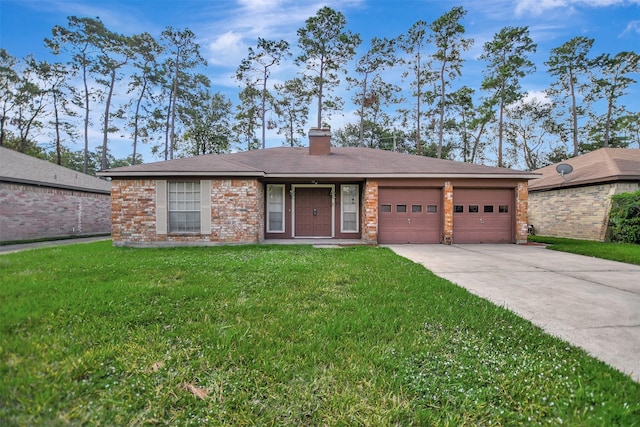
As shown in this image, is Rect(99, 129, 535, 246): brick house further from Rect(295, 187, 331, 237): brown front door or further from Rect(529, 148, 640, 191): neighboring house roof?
Rect(529, 148, 640, 191): neighboring house roof

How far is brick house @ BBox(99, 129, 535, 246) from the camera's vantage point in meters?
9.02

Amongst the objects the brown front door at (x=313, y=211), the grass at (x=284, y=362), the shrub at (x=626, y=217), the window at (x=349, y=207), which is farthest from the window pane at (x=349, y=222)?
the shrub at (x=626, y=217)

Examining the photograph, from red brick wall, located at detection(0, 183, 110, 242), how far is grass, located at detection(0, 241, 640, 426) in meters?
9.83

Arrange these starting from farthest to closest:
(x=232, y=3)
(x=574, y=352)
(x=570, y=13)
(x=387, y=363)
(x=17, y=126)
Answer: (x=17, y=126) < (x=570, y=13) < (x=232, y=3) < (x=574, y=352) < (x=387, y=363)

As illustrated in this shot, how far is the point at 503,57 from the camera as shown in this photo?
18719 mm

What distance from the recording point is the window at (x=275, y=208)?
1087cm

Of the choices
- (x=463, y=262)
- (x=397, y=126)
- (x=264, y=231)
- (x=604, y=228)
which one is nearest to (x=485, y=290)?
(x=463, y=262)

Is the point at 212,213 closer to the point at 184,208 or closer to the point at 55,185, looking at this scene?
the point at 184,208

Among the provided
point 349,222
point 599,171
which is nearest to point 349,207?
point 349,222

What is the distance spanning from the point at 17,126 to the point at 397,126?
102ft

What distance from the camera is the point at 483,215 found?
33.3 feet

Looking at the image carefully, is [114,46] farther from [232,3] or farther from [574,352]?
[574,352]

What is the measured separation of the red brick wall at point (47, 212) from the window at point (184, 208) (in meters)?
6.79

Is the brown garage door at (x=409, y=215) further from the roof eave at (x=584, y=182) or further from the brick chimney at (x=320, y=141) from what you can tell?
the roof eave at (x=584, y=182)
